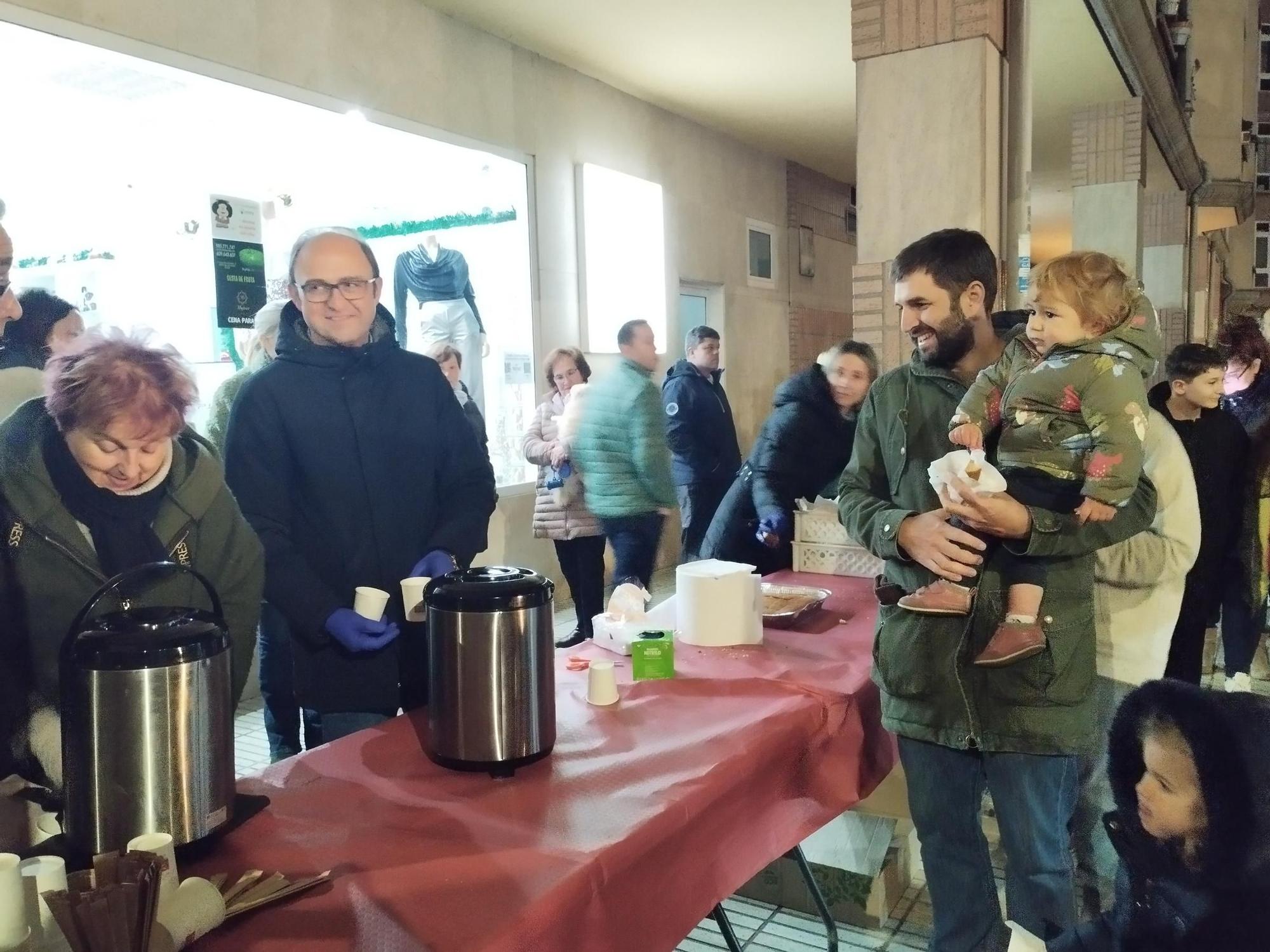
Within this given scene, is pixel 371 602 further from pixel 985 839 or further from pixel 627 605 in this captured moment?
pixel 985 839

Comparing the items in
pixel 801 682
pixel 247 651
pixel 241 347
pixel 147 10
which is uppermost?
pixel 147 10

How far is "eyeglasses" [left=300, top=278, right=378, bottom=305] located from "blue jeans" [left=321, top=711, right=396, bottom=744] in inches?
33.0

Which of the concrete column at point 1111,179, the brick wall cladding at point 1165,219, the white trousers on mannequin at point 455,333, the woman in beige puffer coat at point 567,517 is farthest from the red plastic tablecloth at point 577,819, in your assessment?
the brick wall cladding at point 1165,219

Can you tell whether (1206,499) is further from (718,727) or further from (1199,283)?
(1199,283)

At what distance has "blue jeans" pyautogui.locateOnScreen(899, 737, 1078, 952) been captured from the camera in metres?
1.59

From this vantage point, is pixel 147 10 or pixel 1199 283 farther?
pixel 1199 283

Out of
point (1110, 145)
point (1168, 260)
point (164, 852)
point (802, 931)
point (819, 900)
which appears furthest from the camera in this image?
point (1168, 260)

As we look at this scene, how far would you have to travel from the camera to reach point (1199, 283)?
36.1ft

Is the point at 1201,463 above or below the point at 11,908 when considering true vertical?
above

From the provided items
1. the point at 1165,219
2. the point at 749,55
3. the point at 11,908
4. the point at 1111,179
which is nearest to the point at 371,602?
the point at 11,908

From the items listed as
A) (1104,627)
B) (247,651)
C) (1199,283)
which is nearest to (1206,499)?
(1104,627)

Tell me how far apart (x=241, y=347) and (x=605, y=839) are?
3.46 metres

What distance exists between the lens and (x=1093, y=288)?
154cm

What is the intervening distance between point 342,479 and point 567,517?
261 cm
